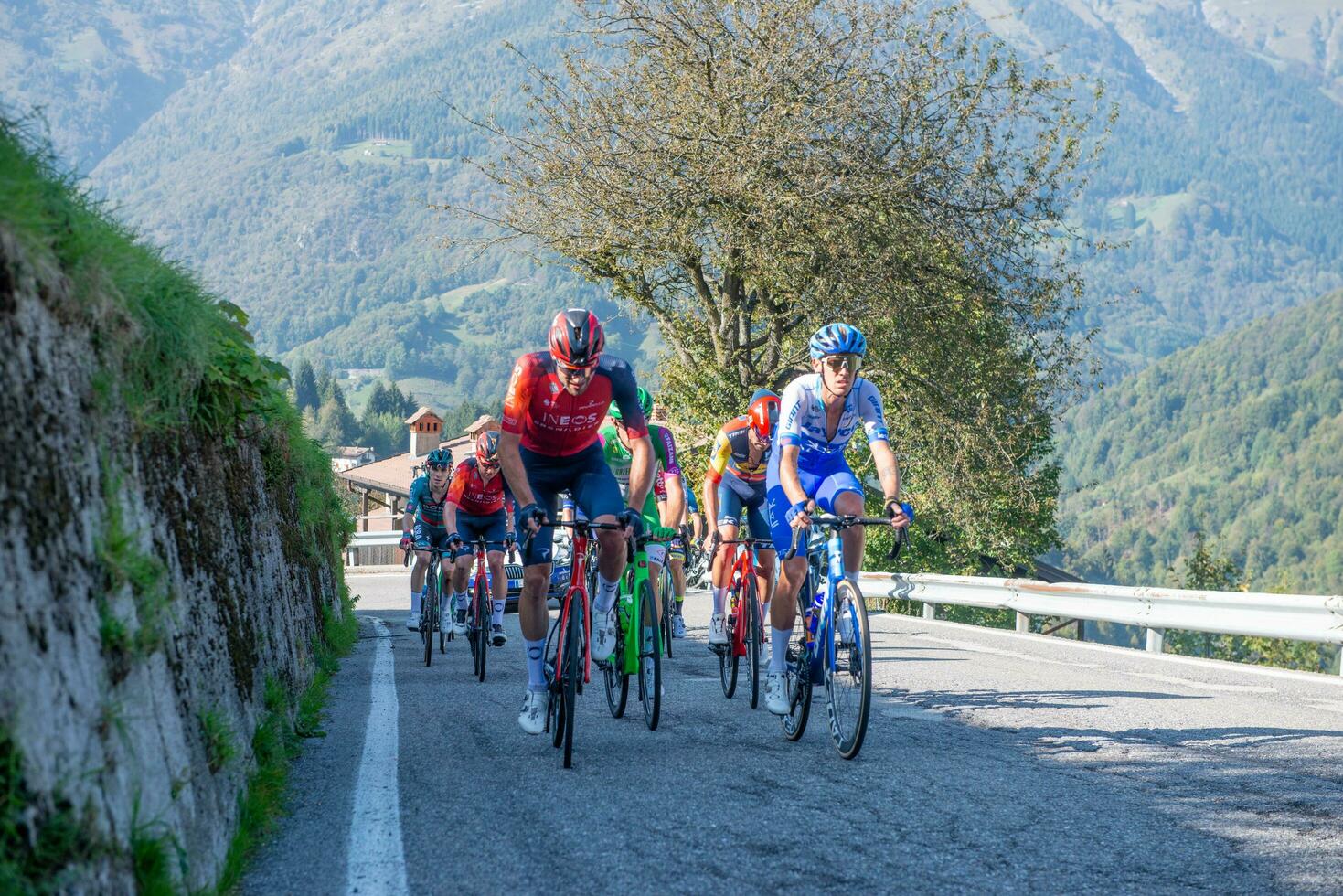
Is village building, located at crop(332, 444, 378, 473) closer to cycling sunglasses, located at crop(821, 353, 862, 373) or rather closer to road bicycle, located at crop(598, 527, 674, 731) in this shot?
road bicycle, located at crop(598, 527, 674, 731)

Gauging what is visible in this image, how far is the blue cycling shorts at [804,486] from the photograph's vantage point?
721 centimetres

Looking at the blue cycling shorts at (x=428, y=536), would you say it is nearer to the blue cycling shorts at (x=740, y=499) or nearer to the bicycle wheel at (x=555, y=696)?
the blue cycling shorts at (x=740, y=499)

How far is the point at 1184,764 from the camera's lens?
6137 mm

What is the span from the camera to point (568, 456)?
23.9 ft

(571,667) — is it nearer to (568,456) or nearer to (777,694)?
(777,694)

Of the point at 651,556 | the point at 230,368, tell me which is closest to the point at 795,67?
the point at 651,556

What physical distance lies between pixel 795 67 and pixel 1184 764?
21.0 metres

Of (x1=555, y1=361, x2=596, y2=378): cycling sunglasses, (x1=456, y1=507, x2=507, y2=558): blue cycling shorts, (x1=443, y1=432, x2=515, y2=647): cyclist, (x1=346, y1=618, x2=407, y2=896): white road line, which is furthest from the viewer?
(x1=456, y1=507, x2=507, y2=558): blue cycling shorts

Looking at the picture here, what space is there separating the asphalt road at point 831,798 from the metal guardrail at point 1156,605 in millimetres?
1905

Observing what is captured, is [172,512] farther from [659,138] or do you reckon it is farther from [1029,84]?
[1029,84]

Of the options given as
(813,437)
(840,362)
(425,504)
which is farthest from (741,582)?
(425,504)

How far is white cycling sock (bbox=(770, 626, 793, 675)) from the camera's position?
7.19m

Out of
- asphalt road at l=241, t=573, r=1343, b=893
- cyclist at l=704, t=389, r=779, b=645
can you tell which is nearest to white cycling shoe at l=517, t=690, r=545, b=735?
asphalt road at l=241, t=573, r=1343, b=893

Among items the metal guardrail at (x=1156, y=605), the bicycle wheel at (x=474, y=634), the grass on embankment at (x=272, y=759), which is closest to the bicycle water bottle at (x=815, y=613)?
the grass on embankment at (x=272, y=759)
